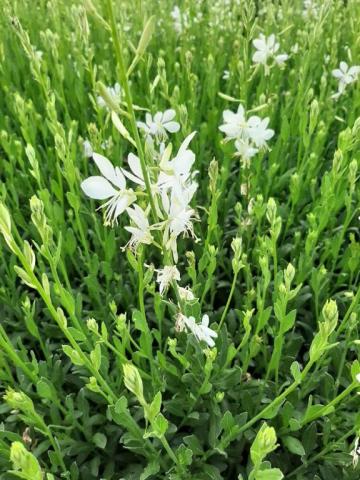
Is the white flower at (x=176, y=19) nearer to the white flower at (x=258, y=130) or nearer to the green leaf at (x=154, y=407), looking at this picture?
the white flower at (x=258, y=130)

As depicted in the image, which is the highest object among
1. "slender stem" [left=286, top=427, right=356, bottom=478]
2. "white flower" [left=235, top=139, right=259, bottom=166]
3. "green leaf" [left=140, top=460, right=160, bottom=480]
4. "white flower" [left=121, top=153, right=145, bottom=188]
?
"white flower" [left=121, top=153, right=145, bottom=188]

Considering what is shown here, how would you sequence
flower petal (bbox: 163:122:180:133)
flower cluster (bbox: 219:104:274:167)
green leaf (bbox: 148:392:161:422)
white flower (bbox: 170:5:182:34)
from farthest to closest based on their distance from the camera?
white flower (bbox: 170:5:182:34)
flower cluster (bbox: 219:104:274:167)
flower petal (bbox: 163:122:180:133)
green leaf (bbox: 148:392:161:422)

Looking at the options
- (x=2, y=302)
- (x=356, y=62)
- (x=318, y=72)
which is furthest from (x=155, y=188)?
(x=318, y=72)

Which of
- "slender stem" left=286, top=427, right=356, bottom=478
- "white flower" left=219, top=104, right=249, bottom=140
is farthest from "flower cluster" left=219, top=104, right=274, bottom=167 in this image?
"slender stem" left=286, top=427, right=356, bottom=478

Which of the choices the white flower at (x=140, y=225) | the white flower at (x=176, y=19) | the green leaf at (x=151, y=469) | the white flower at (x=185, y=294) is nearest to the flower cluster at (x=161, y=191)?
the white flower at (x=140, y=225)

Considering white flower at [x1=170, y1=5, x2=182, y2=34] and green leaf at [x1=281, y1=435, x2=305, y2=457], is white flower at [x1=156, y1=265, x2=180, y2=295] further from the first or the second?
white flower at [x1=170, y1=5, x2=182, y2=34]

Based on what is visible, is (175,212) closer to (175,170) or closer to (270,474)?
(175,170)

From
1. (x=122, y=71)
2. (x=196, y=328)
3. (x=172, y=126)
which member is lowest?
(x=196, y=328)

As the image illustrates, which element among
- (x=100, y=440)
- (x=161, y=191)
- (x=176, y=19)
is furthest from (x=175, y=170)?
(x=176, y=19)

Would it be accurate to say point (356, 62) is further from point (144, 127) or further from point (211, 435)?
point (211, 435)
